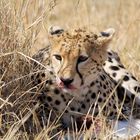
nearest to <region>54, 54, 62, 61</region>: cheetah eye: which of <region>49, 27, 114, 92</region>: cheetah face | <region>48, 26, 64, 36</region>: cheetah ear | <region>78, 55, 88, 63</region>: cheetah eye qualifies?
<region>49, 27, 114, 92</region>: cheetah face

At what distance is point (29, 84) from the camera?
13.1 ft

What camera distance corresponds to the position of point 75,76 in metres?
3.75

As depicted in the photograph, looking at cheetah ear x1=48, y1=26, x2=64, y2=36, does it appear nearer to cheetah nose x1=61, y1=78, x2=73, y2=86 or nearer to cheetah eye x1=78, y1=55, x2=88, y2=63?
cheetah eye x1=78, y1=55, x2=88, y2=63

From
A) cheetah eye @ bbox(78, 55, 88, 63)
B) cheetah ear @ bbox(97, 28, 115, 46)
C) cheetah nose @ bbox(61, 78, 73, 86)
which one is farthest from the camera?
cheetah ear @ bbox(97, 28, 115, 46)

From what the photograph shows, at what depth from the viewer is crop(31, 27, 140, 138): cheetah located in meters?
3.77

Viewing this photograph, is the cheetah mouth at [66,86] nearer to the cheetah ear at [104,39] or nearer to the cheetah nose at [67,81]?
the cheetah nose at [67,81]

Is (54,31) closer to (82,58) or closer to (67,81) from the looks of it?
(82,58)

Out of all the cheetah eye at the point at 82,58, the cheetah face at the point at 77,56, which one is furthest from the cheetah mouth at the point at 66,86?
the cheetah eye at the point at 82,58

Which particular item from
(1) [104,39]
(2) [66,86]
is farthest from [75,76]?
(1) [104,39]

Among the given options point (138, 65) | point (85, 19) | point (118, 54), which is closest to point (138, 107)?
point (138, 65)

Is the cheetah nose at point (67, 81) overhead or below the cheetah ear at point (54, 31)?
below

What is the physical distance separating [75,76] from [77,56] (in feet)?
0.36

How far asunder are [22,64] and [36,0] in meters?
0.42

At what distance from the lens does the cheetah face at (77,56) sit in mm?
3727
